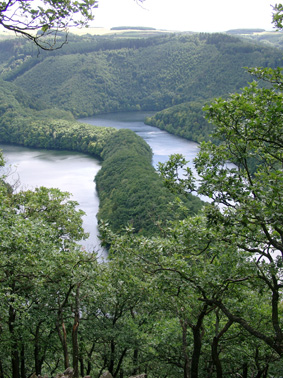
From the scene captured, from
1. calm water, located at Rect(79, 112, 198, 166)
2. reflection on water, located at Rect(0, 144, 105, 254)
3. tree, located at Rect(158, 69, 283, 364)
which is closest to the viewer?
tree, located at Rect(158, 69, 283, 364)

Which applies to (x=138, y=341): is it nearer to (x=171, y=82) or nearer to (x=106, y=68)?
(x=171, y=82)

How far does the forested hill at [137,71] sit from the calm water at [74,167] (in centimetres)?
4114

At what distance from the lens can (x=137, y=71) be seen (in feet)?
617

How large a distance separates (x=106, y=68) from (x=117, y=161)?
12290 centimetres

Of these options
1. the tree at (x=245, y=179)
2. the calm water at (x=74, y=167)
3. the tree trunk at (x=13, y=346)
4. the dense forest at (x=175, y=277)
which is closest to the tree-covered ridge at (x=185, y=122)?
the calm water at (x=74, y=167)

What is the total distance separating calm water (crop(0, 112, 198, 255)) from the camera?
203ft

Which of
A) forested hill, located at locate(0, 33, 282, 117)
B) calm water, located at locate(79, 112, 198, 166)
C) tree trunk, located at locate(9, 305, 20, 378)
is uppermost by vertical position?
forested hill, located at locate(0, 33, 282, 117)

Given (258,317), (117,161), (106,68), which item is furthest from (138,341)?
(106,68)

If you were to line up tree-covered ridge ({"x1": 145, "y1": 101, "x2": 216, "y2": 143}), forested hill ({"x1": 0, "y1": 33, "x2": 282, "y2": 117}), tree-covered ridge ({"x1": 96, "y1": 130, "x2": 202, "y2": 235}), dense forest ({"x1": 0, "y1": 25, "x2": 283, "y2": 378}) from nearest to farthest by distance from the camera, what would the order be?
dense forest ({"x1": 0, "y1": 25, "x2": 283, "y2": 378}) < tree-covered ridge ({"x1": 96, "y1": 130, "x2": 202, "y2": 235}) < tree-covered ridge ({"x1": 145, "y1": 101, "x2": 216, "y2": 143}) < forested hill ({"x1": 0, "y1": 33, "x2": 282, "y2": 117})

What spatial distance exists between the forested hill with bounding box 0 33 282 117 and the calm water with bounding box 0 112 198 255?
4114cm

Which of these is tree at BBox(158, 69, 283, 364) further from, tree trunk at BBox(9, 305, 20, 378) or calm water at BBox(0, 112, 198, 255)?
calm water at BBox(0, 112, 198, 255)

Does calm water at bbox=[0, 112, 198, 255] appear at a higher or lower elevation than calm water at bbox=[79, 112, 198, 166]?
lower

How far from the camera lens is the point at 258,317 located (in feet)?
43.7

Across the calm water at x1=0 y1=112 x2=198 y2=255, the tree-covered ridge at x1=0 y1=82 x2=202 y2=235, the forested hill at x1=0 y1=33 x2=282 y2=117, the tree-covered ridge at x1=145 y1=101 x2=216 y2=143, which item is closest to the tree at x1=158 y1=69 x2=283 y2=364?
the tree-covered ridge at x1=0 y1=82 x2=202 y2=235
